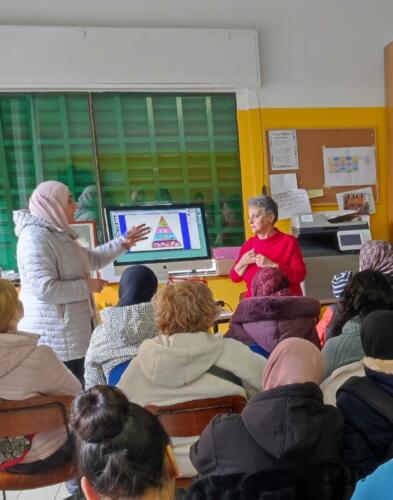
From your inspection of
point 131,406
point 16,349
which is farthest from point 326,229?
point 131,406

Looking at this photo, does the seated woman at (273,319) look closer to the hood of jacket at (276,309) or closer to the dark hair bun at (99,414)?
the hood of jacket at (276,309)

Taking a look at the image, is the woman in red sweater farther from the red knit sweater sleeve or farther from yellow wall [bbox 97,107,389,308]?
yellow wall [bbox 97,107,389,308]

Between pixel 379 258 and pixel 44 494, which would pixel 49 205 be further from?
pixel 379 258

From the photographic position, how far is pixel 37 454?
A: 1.47 m

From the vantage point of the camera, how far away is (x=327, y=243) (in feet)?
11.1

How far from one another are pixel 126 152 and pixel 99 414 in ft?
9.75

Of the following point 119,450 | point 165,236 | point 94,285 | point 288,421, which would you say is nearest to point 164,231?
point 165,236

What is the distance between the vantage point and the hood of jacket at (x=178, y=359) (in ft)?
4.37

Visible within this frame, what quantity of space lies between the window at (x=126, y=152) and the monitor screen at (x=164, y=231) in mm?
843

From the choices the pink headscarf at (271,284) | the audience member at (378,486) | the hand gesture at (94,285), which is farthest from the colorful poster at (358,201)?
the audience member at (378,486)

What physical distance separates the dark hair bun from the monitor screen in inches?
74.3

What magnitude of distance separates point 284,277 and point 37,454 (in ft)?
4.05

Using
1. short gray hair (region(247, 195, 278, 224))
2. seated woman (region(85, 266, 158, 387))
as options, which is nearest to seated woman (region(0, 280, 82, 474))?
seated woman (region(85, 266, 158, 387))

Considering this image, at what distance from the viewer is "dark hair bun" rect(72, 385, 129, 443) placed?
812mm
